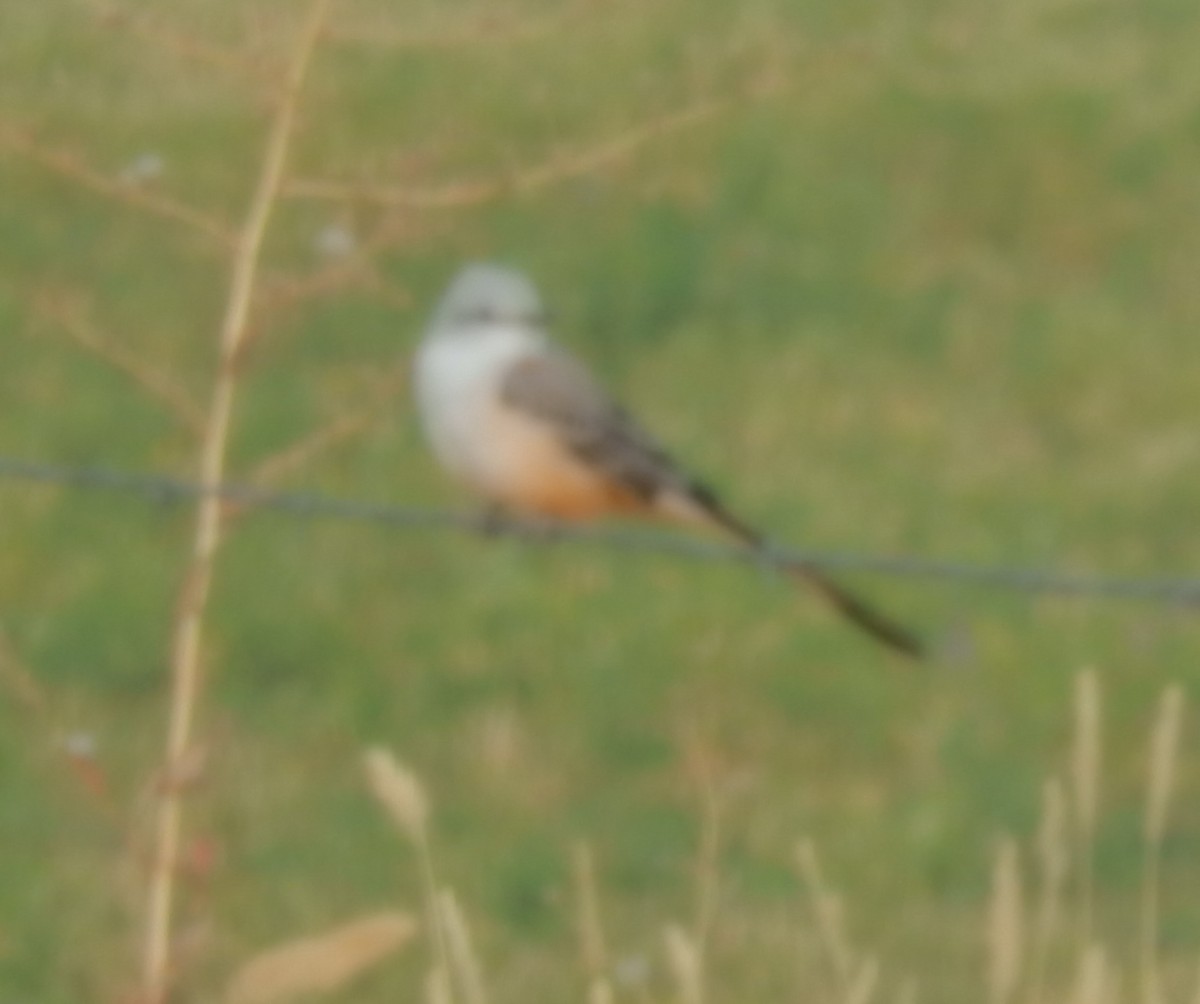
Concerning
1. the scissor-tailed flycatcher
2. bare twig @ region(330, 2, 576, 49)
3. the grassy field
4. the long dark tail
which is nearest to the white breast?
the scissor-tailed flycatcher

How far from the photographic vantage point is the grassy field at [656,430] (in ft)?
23.5

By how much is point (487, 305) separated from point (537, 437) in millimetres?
324

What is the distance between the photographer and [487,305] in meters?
6.61

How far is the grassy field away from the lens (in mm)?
7164

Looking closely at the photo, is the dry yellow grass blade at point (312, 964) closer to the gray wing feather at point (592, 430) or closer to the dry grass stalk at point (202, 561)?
the dry grass stalk at point (202, 561)

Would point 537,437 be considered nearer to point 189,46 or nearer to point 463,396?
point 463,396

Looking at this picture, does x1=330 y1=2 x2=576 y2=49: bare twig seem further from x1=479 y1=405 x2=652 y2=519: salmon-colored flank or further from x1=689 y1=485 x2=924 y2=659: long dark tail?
x1=479 y1=405 x2=652 y2=519: salmon-colored flank

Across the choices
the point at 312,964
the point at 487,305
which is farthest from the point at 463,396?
the point at 312,964

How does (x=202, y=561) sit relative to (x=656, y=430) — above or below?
above

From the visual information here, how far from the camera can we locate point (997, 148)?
1205cm

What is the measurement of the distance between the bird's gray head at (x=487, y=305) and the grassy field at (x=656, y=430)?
137 millimetres

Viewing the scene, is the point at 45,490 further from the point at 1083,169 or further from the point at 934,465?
the point at 1083,169

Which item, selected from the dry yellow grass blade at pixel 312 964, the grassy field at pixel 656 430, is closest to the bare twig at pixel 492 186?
the grassy field at pixel 656 430

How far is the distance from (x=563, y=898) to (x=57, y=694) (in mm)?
1338
